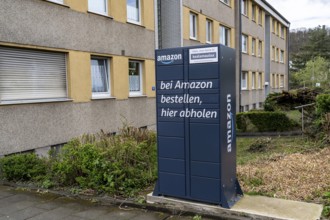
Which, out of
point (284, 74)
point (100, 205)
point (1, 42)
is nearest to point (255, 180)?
point (100, 205)

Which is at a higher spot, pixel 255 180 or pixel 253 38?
pixel 253 38

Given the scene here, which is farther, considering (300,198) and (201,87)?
(300,198)

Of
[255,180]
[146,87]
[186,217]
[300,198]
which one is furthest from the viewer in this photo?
[146,87]

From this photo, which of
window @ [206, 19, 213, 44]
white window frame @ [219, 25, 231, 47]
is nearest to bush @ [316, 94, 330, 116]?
window @ [206, 19, 213, 44]

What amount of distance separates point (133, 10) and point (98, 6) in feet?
7.17

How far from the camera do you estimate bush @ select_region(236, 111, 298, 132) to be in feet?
45.2

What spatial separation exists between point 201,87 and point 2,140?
18.7 ft

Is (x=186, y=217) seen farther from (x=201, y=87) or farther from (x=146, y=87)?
(x=146, y=87)

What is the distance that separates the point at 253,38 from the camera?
29.4 metres

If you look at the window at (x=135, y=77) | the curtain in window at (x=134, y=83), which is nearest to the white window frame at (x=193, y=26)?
the window at (x=135, y=77)

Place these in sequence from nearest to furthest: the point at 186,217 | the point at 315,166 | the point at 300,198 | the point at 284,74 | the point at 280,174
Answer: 1. the point at 186,217
2. the point at 300,198
3. the point at 280,174
4. the point at 315,166
5. the point at 284,74

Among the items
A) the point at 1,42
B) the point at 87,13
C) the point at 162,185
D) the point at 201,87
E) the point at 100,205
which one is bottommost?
the point at 100,205

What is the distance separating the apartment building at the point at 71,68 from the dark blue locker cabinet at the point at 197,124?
4.61m

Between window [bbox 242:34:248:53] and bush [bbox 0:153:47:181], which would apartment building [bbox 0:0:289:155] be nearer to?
bush [bbox 0:153:47:181]
